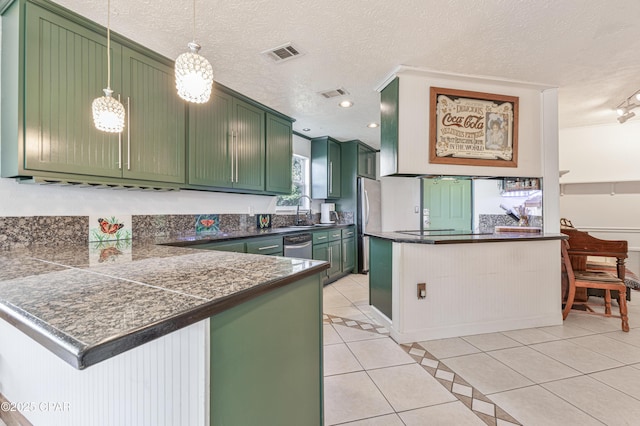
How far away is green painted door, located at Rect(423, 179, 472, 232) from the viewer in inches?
127

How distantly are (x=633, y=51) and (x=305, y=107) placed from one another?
3011 mm

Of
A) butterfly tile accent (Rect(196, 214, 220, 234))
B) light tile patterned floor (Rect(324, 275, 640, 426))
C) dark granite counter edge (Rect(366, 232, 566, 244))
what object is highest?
butterfly tile accent (Rect(196, 214, 220, 234))

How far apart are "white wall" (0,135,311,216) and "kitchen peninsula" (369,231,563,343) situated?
1.94 m

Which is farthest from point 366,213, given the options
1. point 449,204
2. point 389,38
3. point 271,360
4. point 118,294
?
point 118,294

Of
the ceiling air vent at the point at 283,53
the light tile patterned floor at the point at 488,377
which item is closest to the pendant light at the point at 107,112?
the ceiling air vent at the point at 283,53

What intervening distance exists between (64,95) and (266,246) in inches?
76.0

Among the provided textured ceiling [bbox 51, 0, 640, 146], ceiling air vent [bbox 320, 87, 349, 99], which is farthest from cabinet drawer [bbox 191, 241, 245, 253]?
ceiling air vent [bbox 320, 87, 349, 99]

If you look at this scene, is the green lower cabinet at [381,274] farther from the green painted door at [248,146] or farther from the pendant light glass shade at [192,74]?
the pendant light glass shade at [192,74]

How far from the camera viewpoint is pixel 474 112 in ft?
9.37

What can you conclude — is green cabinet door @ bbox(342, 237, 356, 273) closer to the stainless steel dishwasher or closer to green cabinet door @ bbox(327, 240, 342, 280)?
green cabinet door @ bbox(327, 240, 342, 280)

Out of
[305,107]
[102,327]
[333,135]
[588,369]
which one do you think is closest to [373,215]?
[333,135]

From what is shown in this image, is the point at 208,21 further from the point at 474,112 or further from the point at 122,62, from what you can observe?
the point at 474,112

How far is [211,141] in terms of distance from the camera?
2.85 m

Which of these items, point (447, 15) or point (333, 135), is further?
point (333, 135)
